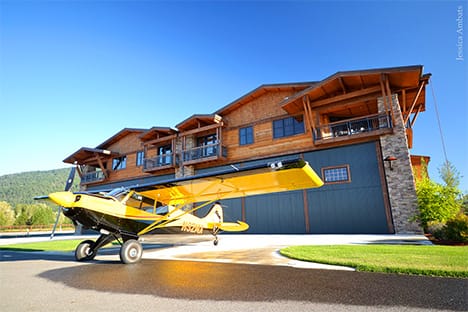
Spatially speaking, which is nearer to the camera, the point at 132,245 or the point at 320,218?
the point at 132,245


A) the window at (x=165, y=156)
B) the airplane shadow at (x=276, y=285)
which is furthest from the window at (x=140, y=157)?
the airplane shadow at (x=276, y=285)

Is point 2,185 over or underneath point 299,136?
over

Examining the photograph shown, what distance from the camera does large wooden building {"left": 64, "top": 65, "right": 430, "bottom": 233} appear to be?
12.4 m

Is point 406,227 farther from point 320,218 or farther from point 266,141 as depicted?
point 266,141

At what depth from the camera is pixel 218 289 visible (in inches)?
140

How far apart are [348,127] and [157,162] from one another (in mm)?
16016

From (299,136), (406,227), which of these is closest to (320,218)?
(406,227)

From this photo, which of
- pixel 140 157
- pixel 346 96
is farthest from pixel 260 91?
pixel 140 157

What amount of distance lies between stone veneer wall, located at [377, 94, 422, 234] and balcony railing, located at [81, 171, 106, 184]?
84.4 feet

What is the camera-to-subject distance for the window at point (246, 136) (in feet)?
57.9

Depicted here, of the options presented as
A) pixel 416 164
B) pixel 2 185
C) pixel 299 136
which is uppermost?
pixel 2 185

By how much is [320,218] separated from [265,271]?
10.3 metres

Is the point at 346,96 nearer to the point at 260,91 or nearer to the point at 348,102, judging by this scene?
the point at 348,102

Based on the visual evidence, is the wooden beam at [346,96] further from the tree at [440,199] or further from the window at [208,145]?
the window at [208,145]
